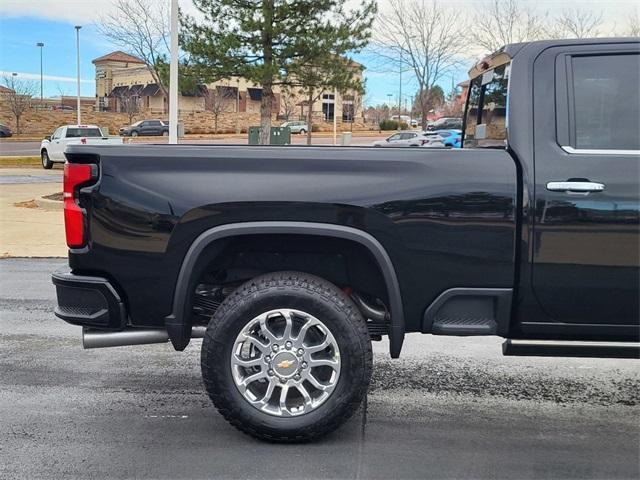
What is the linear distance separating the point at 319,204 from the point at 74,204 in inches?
52.5

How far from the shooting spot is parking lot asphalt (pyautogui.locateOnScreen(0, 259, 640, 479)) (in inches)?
137

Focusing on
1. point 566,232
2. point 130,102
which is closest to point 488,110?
point 566,232

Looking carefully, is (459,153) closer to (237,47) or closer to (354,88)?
(237,47)

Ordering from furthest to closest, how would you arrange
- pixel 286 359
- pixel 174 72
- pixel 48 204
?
pixel 48 204
pixel 174 72
pixel 286 359

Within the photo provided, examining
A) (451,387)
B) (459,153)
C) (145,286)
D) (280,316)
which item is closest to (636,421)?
(451,387)

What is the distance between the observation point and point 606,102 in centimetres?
367

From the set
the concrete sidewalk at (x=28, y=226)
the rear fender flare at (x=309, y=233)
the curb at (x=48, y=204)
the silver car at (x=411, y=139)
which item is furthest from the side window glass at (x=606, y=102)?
the silver car at (x=411, y=139)

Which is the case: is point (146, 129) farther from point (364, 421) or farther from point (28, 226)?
point (364, 421)

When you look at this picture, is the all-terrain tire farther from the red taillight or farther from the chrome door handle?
the chrome door handle

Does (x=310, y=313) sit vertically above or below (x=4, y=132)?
below

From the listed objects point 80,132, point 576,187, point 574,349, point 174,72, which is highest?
point 174,72

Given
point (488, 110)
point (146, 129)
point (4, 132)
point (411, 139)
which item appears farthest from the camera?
point (4, 132)

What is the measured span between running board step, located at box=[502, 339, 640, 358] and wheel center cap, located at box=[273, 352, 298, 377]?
1160 millimetres

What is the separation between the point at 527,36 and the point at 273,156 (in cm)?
3061
